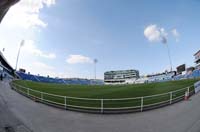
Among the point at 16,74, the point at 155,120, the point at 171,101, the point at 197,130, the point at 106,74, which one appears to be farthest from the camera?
the point at 106,74

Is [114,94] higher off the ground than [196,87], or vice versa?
[196,87]

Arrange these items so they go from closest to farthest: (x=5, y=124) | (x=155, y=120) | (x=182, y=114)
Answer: (x=5, y=124) < (x=155, y=120) < (x=182, y=114)

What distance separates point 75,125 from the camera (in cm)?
698

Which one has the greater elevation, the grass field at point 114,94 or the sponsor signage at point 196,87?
the sponsor signage at point 196,87

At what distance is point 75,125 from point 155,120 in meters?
3.53

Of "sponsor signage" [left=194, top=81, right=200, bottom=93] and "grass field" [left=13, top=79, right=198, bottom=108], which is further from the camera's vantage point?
"sponsor signage" [left=194, top=81, right=200, bottom=93]

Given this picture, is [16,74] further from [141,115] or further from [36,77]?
[141,115]

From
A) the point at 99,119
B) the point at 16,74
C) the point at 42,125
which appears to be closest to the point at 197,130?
the point at 99,119

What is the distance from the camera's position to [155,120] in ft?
24.6

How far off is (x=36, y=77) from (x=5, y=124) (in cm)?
4832

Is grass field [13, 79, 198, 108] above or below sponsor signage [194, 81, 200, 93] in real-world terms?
below

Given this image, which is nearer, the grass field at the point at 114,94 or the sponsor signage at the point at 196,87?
the grass field at the point at 114,94

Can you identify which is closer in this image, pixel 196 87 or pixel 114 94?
pixel 196 87

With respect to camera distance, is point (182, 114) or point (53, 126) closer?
point (53, 126)
